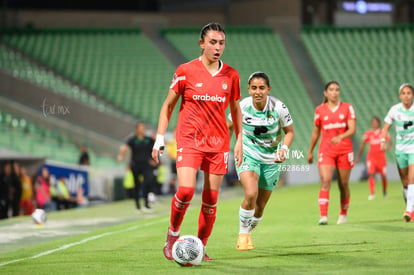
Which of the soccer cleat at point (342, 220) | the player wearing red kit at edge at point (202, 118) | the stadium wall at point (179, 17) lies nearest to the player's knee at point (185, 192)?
the player wearing red kit at edge at point (202, 118)

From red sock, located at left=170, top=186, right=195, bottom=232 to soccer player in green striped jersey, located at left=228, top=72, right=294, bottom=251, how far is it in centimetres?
157

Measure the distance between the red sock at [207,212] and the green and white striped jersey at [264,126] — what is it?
1.71 metres

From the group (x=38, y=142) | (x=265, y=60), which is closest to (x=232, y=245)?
(x=38, y=142)

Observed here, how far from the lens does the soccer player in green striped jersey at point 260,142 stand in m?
10.1

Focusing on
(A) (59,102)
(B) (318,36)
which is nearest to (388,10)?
(B) (318,36)

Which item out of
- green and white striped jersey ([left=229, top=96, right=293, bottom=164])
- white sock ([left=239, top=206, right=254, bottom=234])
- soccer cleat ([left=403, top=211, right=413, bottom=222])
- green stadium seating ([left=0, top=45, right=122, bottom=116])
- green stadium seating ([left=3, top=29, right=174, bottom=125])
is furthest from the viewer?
green stadium seating ([left=3, top=29, right=174, bottom=125])

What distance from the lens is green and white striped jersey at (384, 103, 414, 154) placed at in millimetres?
13773

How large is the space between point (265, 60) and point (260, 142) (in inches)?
1246

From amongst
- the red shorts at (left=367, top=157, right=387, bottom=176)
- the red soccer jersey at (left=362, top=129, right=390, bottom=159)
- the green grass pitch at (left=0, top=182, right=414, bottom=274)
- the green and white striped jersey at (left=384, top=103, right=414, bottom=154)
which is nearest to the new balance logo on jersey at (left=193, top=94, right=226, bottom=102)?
the green grass pitch at (left=0, top=182, right=414, bottom=274)

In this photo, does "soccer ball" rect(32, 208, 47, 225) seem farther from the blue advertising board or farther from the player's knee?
the player's knee

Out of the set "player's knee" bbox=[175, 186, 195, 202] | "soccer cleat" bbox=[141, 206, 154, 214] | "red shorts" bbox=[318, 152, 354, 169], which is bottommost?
"player's knee" bbox=[175, 186, 195, 202]

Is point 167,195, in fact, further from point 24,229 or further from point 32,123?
point 24,229

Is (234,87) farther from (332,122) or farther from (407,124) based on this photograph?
(407,124)

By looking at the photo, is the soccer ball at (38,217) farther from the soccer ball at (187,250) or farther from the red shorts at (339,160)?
the soccer ball at (187,250)
